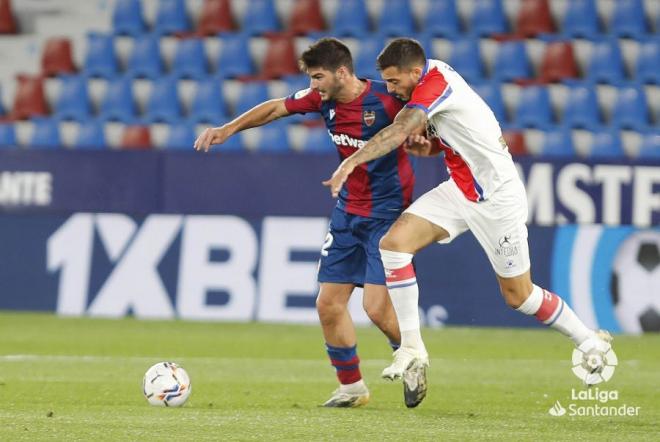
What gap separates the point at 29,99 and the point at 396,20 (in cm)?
434

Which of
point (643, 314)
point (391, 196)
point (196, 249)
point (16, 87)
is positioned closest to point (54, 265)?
point (196, 249)

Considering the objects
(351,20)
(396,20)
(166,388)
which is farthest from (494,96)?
(166,388)

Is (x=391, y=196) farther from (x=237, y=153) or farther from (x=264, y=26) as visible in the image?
(x=264, y=26)

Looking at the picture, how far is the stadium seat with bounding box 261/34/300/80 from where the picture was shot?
1619 centimetres

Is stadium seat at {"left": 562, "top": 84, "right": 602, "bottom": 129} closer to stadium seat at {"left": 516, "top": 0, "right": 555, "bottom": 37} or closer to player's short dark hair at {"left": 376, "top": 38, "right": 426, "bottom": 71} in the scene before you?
stadium seat at {"left": 516, "top": 0, "right": 555, "bottom": 37}

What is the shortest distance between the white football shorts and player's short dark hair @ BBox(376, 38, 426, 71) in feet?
2.41

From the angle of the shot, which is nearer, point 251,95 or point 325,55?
point 325,55

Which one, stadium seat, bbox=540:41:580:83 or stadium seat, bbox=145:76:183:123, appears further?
stadium seat, bbox=145:76:183:123

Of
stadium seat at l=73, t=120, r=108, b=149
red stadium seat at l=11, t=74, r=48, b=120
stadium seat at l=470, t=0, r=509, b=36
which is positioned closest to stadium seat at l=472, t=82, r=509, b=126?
stadium seat at l=470, t=0, r=509, b=36

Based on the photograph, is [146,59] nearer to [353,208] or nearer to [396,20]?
[396,20]

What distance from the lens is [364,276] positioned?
784 cm

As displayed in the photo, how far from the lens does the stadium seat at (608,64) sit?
15547 mm

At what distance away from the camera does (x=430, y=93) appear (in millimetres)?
7109

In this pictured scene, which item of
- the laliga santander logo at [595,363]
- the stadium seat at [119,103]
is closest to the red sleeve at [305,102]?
the laliga santander logo at [595,363]
